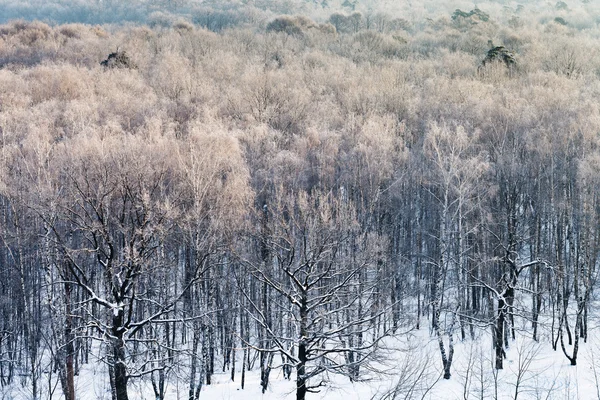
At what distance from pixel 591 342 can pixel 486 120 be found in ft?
47.9

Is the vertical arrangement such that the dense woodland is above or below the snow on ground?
above

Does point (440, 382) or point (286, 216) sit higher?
point (286, 216)

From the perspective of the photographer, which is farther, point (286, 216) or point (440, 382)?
point (286, 216)

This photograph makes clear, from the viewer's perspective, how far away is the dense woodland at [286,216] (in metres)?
17.9

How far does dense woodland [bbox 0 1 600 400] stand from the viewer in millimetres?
17891

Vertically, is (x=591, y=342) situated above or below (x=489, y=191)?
below

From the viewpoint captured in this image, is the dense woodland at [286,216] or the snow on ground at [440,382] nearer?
the dense woodland at [286,216]

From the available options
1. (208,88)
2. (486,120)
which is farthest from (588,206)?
(208,88)

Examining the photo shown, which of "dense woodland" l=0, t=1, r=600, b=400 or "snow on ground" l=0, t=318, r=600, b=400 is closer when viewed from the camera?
"dense woodland" l=0, t=1, r=600, b=400

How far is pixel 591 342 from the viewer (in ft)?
74.7

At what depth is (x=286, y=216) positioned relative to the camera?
2573 cm

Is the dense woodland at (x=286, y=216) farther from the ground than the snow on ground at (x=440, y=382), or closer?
farther from the ground

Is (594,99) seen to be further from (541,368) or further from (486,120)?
(541,368)

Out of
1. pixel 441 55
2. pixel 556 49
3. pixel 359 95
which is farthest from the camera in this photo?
pixel 441 55
